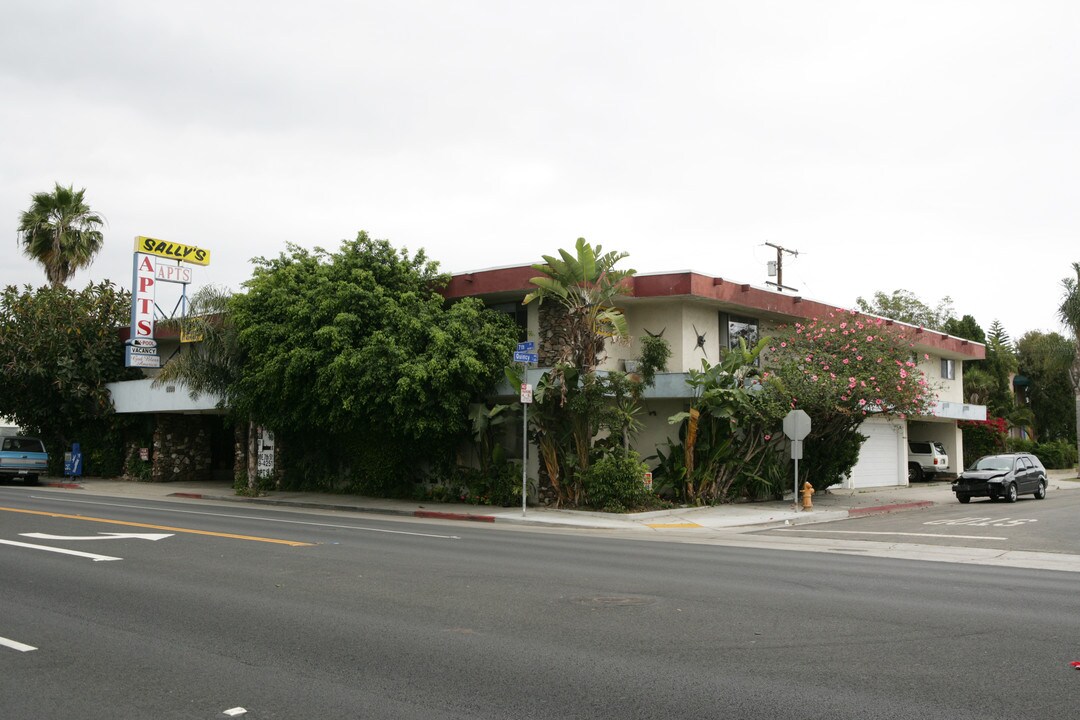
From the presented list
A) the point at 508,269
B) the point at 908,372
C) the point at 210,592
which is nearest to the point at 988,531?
the point at 908,372

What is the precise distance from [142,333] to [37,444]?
654cm

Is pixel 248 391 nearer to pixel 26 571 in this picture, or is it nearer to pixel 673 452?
pixel 673 452

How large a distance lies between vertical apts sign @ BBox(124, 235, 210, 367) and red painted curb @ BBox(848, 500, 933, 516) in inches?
946

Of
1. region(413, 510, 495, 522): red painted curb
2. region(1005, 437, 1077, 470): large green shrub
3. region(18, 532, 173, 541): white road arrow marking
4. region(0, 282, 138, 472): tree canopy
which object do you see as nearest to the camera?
region(18, 532, 173, 541): white road arrow marking

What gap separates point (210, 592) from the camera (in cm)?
969

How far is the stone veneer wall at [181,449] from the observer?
35.8m

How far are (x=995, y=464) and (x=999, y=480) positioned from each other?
1187 mm

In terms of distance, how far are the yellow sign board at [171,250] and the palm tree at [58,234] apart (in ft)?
29.1

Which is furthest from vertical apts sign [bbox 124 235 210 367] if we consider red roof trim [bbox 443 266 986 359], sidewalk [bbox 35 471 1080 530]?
red roof trim [bbox 443 266 986 359]

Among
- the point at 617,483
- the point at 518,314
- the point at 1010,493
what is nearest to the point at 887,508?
the point at 1010,493

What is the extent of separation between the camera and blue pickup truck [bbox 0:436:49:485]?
110ft

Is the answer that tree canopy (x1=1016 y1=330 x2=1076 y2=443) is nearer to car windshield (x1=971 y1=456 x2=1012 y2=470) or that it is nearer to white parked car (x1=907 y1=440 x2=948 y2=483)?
white parked car (x1=907 y1=440 x2=948 y2=483)

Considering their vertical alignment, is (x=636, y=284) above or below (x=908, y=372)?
above

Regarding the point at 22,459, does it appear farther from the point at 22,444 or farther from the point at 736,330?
the point at 736,330
